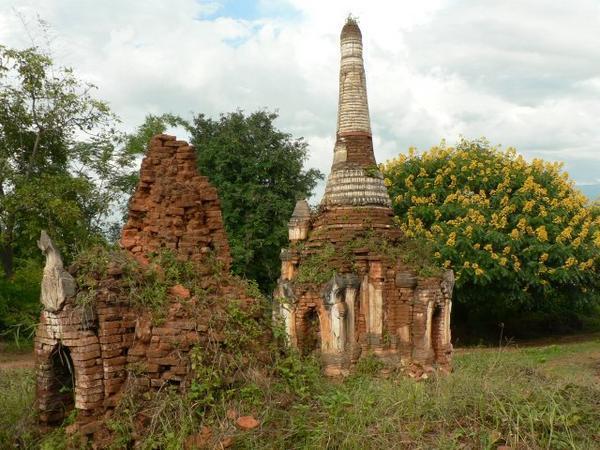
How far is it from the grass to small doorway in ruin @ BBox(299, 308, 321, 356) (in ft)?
16.6

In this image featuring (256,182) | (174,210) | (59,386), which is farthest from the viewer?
(256,182)

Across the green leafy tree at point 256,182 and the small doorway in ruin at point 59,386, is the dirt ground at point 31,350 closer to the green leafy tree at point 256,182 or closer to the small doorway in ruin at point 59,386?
the green leafy tree at point 256,182

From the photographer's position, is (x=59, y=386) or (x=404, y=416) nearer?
(x=404, y=416)

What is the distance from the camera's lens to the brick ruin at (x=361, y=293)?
10859 mm

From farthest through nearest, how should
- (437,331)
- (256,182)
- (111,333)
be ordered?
(256,182) → (437,331) → (111,333)

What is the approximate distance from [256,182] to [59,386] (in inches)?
748

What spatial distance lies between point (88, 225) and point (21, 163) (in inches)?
114

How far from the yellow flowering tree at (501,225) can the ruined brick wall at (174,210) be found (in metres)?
12.3

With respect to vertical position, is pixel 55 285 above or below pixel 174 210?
below

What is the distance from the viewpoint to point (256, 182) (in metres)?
25.1

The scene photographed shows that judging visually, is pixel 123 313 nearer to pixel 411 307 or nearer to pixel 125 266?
pixel 125 266

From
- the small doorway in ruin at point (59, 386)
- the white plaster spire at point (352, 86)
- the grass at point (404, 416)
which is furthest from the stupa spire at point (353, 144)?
the small doorway in ruin at point (59, 386)

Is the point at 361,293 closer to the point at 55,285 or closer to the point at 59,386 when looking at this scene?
the point at 59,386

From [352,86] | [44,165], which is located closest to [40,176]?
[44,165]
